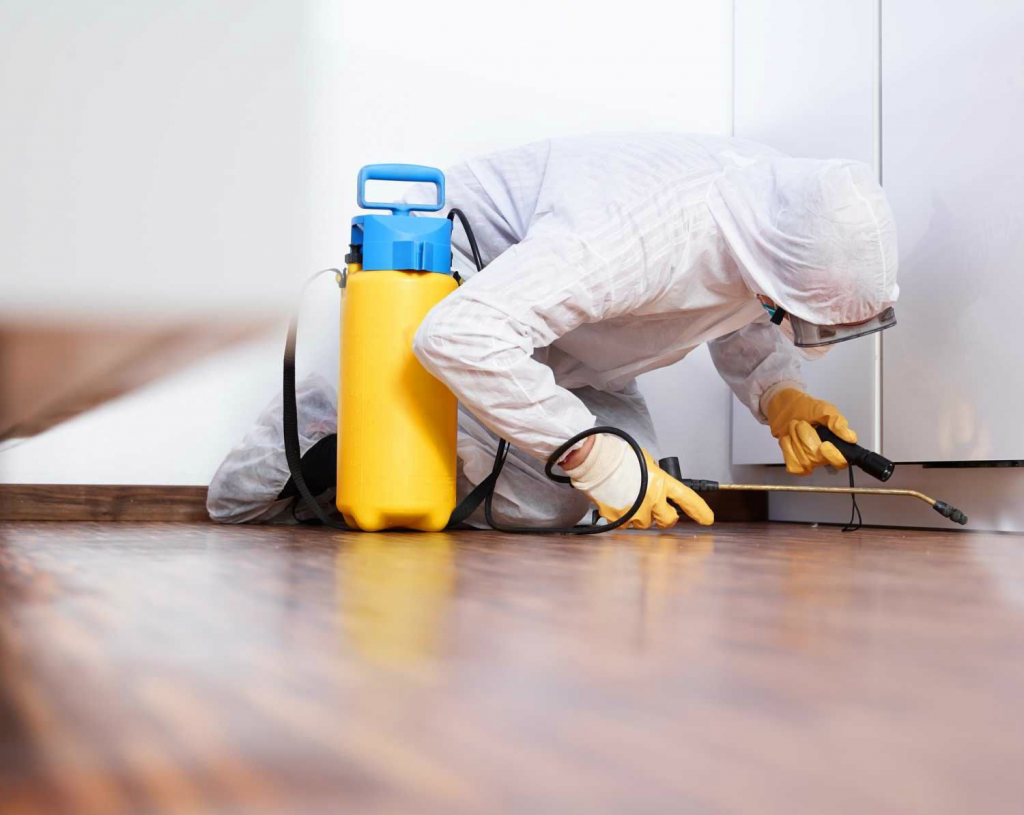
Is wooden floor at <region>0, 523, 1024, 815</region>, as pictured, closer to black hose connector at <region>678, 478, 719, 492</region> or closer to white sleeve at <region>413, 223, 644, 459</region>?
white sleeve at <region>413, 223, 644, 459</region>

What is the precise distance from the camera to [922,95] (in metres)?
1.59

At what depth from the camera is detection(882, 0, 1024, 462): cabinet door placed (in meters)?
1.44

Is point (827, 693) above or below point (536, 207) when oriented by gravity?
below

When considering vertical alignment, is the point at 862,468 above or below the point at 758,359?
below

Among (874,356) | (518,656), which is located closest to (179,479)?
(874,356)

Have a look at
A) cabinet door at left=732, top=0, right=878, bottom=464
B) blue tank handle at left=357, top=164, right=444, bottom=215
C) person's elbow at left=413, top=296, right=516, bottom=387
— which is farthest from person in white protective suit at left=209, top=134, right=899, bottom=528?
cabinet door at left=732, top=0, right=878, bottom=464

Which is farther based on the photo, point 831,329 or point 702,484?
point 702,484

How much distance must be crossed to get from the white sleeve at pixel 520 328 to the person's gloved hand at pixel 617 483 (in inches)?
1.8

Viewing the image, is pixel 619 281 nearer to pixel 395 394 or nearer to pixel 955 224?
pixel 395 394

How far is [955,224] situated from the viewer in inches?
60.1

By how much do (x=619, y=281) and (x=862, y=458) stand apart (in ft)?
1.61

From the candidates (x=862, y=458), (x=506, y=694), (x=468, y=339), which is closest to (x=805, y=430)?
(x=862, y=458)

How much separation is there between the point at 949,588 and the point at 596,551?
38 cm

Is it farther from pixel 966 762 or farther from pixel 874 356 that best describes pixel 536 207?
pixel 966 762
